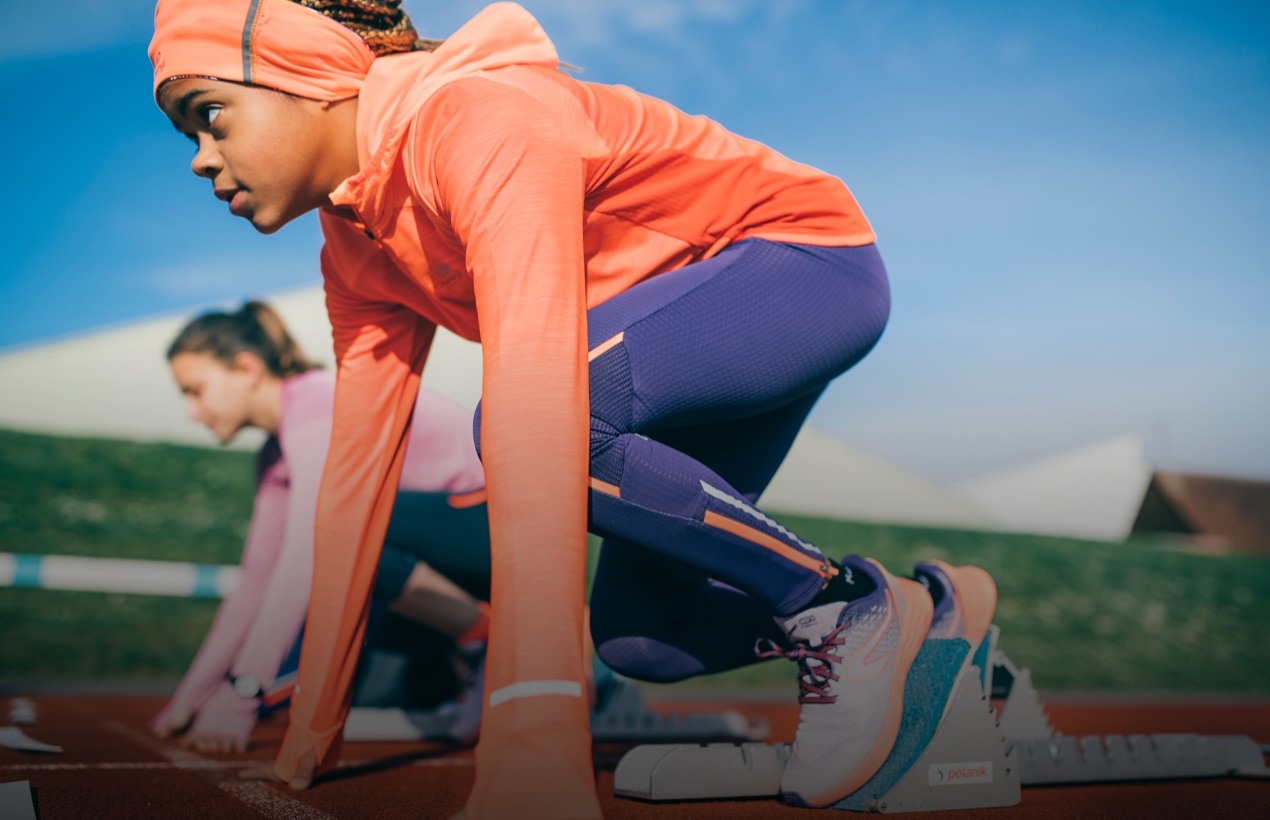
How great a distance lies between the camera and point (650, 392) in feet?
4.45

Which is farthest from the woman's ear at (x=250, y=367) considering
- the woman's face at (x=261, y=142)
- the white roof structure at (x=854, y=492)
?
the white roof structure at (x=854, y=492)

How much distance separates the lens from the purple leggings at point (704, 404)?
4.41 ft

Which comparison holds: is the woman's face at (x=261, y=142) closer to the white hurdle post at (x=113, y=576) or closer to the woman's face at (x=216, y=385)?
the woman's face at (x=216, y=385)

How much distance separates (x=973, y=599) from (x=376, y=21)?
1.49 m

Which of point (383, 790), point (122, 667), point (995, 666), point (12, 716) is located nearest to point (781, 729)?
point (995, 666)

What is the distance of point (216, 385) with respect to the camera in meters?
3.46

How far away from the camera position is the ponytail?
11.4 ft

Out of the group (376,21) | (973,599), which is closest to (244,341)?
(376,21)

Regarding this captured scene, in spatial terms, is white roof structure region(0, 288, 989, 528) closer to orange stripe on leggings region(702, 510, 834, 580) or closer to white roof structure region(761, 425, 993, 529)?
white roof structure region(761, 425, 993, 529)

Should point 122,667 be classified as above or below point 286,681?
below

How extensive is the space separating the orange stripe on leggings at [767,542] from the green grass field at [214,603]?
157 inches

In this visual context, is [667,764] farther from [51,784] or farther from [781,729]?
[781,729]

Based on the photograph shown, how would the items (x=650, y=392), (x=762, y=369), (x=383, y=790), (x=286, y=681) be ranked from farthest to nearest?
(x=286, y=681) < (x=383, y=790) < (x=762, y=369) < (x=650, y=392)

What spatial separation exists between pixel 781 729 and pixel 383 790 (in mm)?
1864
